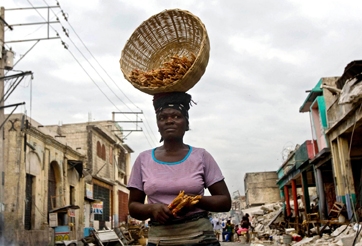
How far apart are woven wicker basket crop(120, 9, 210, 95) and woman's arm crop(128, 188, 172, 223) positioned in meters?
0.68

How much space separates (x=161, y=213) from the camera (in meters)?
2.37

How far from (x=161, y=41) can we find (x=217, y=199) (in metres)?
1.32

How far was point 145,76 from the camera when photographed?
9.44ft

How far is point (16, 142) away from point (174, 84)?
59.5 feet

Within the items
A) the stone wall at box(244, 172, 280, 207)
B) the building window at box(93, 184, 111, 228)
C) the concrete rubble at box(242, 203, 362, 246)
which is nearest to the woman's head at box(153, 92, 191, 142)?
the concrete rubble at box(242, 203, 362, 246)

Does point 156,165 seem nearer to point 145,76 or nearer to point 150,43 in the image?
point 145,76

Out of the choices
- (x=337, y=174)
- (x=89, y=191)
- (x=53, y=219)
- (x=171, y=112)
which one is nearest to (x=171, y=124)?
(x=171, y=112)

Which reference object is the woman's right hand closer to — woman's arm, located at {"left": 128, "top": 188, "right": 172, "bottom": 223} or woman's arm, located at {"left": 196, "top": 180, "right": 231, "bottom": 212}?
woman's arm, located at {"left": 128, "top": 188, "right": 172, "bottom": 223}

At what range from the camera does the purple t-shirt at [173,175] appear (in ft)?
8.27

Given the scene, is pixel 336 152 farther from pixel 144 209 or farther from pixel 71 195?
pixel 71 195

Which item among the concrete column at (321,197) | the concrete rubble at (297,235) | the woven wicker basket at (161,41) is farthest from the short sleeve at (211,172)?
the concrete column at (321,197)

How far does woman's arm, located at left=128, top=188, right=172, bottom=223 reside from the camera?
236cm

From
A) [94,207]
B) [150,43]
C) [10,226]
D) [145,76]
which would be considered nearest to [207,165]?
[145,76]

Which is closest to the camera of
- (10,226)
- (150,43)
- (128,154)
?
(150,43)
